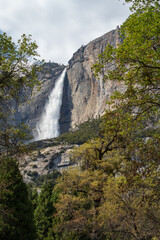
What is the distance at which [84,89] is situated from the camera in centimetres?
13025

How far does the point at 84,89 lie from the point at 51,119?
28408 mm

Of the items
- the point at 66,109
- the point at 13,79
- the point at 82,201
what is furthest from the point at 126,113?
the point at 66,109

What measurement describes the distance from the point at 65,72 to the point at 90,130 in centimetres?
6487

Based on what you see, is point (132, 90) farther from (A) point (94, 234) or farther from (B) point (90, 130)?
(B) point (90, 130)

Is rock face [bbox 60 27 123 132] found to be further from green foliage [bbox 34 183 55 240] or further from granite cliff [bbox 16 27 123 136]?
green foliage [bbox 34 183 55 240]

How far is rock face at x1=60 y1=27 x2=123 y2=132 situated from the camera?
12203 cm

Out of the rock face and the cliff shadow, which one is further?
the cliff shadow

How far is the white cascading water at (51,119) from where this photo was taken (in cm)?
12288

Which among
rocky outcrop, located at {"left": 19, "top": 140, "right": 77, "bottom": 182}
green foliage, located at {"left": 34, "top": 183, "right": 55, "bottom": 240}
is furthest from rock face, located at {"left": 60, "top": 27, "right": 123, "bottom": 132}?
green foliage, located at {"left": 34, "top": 183, "right": 55, "bottom": 240}

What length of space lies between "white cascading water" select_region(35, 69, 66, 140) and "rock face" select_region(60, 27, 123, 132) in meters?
3.39

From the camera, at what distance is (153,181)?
6.35 meters

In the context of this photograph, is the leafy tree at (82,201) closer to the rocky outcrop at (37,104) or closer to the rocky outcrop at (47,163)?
the rocky outcrop at (47,163)

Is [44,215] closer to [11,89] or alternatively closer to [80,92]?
[11,89]

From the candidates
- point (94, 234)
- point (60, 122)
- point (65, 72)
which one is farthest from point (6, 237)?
point (65, 72)
